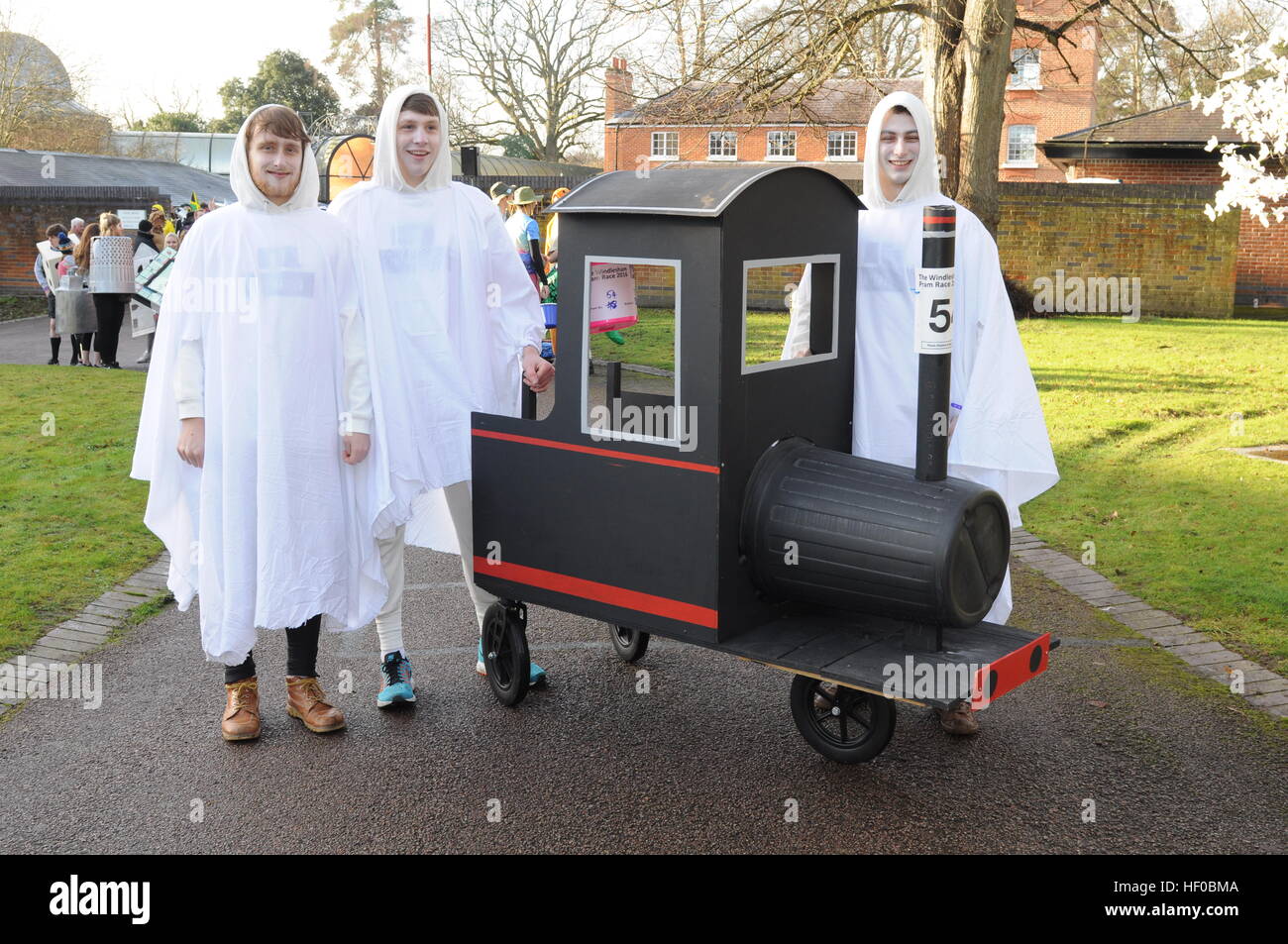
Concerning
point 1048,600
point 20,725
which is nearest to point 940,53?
point 1048,600

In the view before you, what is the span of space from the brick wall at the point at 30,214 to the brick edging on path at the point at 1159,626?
22.1 meters

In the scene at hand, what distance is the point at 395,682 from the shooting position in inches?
197

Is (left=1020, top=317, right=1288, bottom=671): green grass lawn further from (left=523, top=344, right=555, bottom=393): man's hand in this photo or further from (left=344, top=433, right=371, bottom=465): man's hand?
(left=344, top=433, right=371, bottom=465): man's hand

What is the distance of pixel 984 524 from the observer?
3982 mm

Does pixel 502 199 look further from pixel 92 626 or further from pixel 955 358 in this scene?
pixel 955 358

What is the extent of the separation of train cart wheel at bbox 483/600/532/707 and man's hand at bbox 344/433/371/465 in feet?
2.76

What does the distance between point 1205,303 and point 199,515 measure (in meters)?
21.3

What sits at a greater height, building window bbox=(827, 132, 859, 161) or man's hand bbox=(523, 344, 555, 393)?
building window bbox=(827, 132, 859, 161)

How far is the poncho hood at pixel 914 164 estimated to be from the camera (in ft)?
15.3

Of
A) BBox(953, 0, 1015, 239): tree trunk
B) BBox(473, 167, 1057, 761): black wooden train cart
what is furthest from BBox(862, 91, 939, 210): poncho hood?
BBox(953, 0, 1015, 239): tree trunk

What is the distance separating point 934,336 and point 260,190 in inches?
97.4

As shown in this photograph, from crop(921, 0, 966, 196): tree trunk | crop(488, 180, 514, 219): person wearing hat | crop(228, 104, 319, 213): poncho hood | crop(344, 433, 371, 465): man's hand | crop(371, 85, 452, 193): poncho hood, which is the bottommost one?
crop(344, 433, 371, 465): man's hand

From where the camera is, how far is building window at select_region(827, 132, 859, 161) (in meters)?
52.0

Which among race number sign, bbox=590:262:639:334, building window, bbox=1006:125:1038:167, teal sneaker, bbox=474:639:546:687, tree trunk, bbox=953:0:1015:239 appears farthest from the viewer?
building window, bbox=1006:125:1038:167
